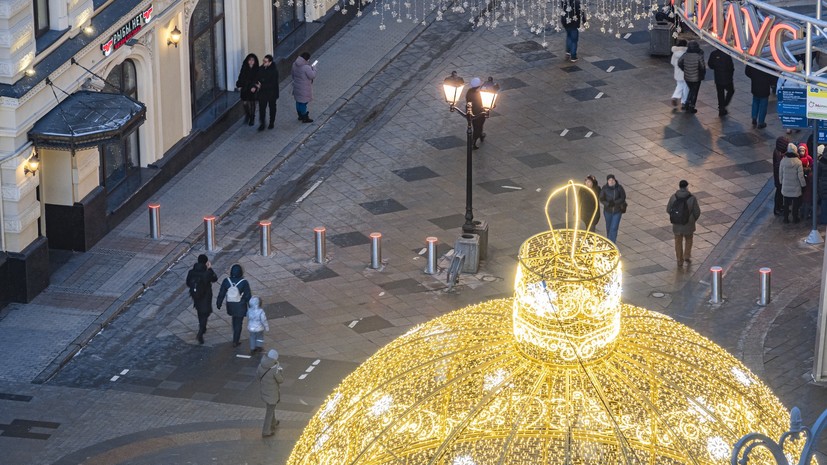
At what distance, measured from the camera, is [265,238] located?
2595cm

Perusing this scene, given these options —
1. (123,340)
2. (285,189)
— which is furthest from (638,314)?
(285,189)

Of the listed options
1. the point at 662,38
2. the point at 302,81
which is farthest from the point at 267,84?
the point at 662,38

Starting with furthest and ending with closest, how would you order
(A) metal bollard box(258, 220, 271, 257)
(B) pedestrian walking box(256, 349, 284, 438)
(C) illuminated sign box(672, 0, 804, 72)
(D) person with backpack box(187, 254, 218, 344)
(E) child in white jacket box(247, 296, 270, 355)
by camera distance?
(A) metal bollard box(258, 220, 271, 257) < (D) person with backpack box(187, 254, 218, 344) < (E) child in white jacket box(247, 296, 270, 355) < (B) pedestrian walking box(256, 349, 284, 438) < (C) illuminated sign box(672, 0, 804, 72)

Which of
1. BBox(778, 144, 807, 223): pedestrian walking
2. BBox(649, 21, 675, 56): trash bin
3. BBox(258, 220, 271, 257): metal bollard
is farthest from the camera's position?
BBox(649, 21, 675, 56): trash bin

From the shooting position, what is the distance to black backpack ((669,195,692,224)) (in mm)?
25156

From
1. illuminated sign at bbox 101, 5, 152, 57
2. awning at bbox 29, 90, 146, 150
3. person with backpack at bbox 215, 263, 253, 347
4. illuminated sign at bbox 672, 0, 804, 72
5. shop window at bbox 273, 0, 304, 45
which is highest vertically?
illuminated sign at bbox 672, 0, 804, 72

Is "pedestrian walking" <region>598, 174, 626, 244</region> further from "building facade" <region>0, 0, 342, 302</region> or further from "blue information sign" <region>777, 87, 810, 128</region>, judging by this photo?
"building facade" <region>0, 0, 342, 302</region>

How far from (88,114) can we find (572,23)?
40.8 feet

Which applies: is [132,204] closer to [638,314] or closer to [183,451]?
[183,451]

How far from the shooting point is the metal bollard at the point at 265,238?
1019 inches

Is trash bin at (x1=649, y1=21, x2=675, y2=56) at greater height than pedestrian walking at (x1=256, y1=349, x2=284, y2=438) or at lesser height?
greater

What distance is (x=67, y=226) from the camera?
26.0 m

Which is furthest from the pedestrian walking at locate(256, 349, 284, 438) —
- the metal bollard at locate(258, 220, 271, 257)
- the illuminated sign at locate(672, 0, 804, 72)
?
the illuminated sign at locate(672, 0, 804, 72)

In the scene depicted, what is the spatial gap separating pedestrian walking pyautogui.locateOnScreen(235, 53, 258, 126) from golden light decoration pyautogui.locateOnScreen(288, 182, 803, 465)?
20156 mm
